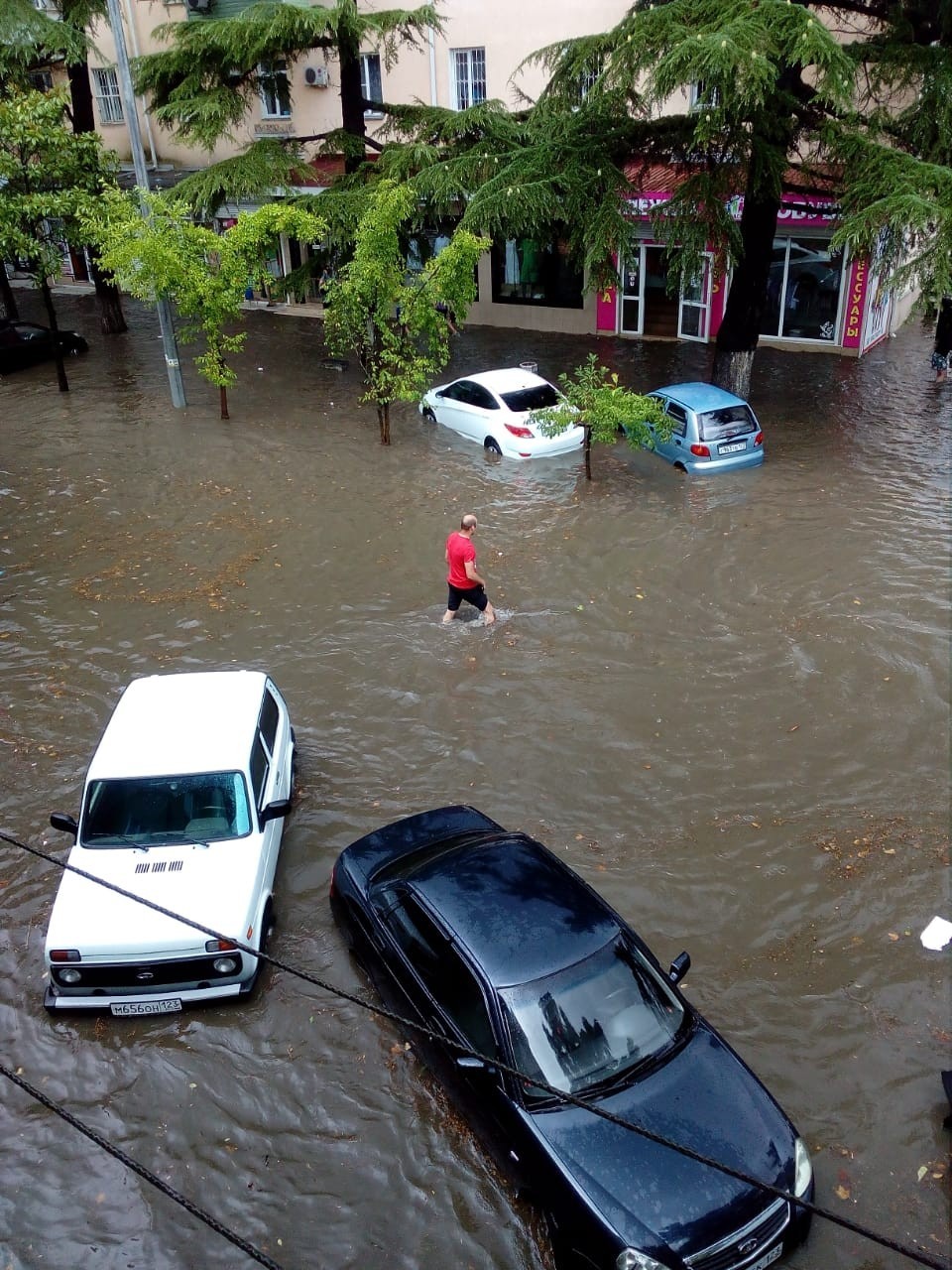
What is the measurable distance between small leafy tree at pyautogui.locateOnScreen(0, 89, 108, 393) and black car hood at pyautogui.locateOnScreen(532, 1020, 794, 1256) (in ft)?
60.4

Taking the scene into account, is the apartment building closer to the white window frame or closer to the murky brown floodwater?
the white window frame

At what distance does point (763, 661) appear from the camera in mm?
10922

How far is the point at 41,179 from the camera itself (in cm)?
1992

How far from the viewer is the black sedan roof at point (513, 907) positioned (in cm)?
580

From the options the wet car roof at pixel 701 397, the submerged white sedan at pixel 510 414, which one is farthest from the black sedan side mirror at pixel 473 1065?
the wet car roof at pixel 701 397

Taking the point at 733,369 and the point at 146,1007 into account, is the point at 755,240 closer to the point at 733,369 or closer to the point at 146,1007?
the point at 733,369

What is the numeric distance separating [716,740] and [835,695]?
5.38 feet

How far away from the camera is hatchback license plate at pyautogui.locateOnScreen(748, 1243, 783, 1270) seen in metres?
4.88

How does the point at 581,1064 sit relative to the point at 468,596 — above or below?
below

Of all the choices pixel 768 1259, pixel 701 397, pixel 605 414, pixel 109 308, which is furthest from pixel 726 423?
pixel 109 308

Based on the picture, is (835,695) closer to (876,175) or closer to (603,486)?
(603,486)

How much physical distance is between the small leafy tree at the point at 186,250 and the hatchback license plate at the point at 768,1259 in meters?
16.9

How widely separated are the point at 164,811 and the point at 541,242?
19860mm

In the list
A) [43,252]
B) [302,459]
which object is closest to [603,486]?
[302,459]
